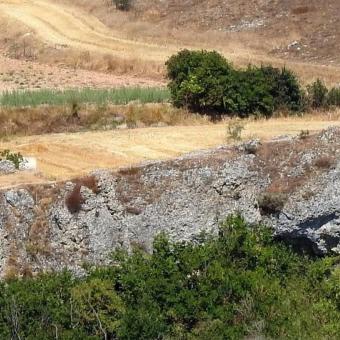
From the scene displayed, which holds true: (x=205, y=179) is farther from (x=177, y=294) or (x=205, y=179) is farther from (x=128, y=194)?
(x=177, y=294)

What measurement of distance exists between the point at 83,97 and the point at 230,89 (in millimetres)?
6682

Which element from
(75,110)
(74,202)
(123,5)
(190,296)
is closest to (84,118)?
(75,110)

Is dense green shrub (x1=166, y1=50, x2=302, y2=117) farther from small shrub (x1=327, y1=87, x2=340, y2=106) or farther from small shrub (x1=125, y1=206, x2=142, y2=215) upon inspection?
small shrub (x1=125, y1=206, x2=142, y2=215)

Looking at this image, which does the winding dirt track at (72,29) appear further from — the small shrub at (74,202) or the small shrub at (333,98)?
the small shrub at (74,202)

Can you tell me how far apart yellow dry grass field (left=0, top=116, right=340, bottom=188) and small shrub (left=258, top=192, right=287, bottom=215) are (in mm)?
3601

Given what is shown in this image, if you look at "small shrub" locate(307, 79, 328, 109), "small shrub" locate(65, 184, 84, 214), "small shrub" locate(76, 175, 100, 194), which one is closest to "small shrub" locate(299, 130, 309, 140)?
"small shrub" locate(307, 79, 328, 109)

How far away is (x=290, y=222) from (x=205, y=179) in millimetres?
3005

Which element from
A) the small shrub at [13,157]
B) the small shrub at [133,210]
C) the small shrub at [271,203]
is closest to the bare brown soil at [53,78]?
the small shrub at [13,157]

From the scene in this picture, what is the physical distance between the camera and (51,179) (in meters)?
27.8

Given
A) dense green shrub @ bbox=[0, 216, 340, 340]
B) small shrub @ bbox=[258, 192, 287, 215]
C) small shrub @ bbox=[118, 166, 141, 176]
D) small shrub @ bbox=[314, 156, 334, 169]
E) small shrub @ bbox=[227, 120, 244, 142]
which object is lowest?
dense green shrub @ bbox=[0, 216, 340, 340]

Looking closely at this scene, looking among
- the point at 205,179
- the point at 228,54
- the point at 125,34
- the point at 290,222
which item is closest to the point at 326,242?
the point at 290,222

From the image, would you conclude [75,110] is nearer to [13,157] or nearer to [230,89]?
[230,89]

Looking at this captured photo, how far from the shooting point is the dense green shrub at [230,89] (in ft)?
115

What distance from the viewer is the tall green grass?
121ft
